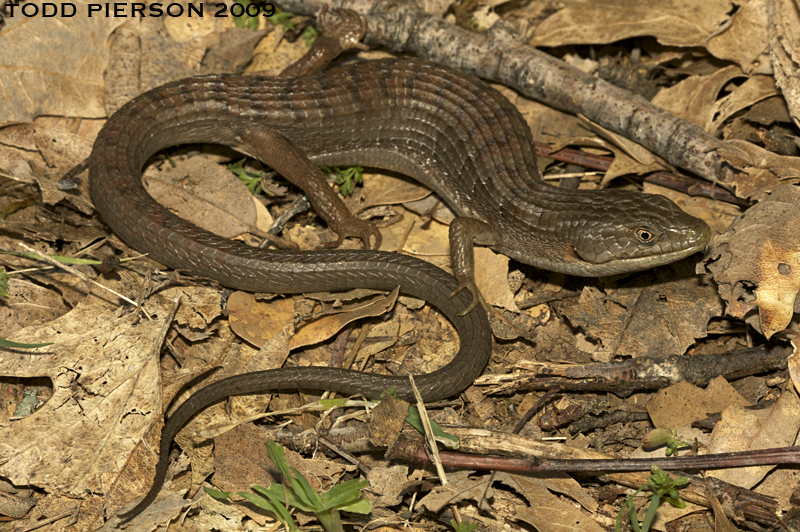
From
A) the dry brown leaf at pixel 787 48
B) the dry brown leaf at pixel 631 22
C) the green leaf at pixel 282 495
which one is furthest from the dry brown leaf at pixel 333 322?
the dry brown leaf at pixel 787 48

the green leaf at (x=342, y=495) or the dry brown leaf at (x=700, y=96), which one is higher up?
the dry brown leaf at (x=700, y=96)

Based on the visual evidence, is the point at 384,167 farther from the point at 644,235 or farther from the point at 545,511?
the point at 545,511

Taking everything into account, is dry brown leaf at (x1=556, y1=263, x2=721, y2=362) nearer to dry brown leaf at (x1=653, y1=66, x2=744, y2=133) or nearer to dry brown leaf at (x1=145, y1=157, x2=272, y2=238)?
dry brown leaf at (x1=653, y1=66, x2=744, y2=133)

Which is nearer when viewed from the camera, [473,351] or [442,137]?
[473,351]

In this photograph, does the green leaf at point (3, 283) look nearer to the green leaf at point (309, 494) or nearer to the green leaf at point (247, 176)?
the green leaf at point (247, 176)

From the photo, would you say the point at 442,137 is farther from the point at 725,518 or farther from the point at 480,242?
the point at 725,518

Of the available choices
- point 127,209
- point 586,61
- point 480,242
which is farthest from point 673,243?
point 127,209

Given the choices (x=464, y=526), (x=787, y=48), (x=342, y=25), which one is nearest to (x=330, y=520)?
(x=464, y=526)
